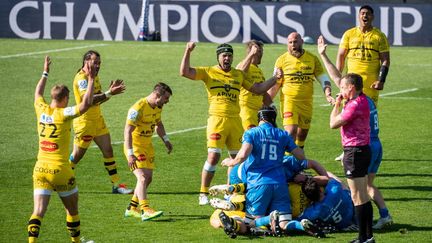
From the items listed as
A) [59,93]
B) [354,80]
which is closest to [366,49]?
[354,80]

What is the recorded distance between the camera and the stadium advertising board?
39.0 meters

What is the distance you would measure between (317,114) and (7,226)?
519 inches

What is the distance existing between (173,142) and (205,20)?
666 inches

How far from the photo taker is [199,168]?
21.0m

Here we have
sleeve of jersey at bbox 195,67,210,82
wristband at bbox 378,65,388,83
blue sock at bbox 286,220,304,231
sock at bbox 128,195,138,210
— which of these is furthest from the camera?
wristband at bbox 378,65,388,83

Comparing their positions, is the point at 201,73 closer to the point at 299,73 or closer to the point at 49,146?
the point at 299,73

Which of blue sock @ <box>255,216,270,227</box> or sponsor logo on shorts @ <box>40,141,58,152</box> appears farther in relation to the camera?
blue sock @ <box>255,216,270,227</box>

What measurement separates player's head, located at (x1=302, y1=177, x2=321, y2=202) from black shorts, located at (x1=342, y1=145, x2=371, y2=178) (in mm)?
1138

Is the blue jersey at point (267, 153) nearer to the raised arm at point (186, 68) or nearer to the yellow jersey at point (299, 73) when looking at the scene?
the raised arm at point (186, 68)

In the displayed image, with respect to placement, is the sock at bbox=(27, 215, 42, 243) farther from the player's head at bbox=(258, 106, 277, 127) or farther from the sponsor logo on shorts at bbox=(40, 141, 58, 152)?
the player's head at bbox=(258, 106, 277, 127)

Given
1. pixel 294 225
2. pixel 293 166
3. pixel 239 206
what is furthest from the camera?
pixel 293 166

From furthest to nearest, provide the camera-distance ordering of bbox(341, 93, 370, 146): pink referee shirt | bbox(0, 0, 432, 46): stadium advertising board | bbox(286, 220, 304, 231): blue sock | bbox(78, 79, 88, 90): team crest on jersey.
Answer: bbox(0, 0, 432, 46): stadium advertising board → bbox(78, 79, 88, 90): team crest on jersey → bbox(286, 220, 304, 231): blue sock → bbox(341, 93, 370, 146): pink referee shirt

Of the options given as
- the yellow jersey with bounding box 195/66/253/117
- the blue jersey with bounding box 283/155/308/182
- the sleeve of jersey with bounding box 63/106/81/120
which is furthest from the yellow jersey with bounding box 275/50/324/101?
the sleeve of jersey with bounding box 63/106/81/120

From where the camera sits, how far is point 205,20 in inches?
1578
